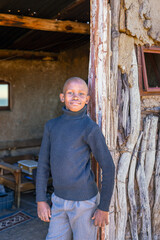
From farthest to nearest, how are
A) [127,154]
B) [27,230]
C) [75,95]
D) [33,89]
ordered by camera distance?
[33,89]
[27,230]
[127,154]
[75,95]

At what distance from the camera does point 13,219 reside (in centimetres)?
462

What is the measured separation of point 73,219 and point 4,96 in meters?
6.30

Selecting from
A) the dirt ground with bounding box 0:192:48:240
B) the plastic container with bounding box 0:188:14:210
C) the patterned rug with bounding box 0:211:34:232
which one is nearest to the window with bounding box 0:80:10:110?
the plastic container with bounding box 0:188:14:210

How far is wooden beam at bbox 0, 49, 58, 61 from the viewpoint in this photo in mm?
7559

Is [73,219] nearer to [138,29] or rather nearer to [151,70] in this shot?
[138,29]

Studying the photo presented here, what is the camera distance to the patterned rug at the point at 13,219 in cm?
440

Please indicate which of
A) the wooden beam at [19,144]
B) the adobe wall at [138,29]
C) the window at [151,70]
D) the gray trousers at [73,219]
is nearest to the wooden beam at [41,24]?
the window at [151,70]

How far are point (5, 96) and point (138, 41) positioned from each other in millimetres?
5553

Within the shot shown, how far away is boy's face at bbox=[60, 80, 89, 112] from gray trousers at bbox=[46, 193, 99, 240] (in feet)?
2.29

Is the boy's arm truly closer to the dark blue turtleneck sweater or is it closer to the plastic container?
the dark blue turtleneck sweater

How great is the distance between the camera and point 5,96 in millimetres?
7922

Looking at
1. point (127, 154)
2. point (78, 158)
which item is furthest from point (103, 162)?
point (127, 154)

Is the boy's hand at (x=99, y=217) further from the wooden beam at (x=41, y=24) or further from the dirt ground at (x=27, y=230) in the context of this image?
the wooden beam at (x=41, y=24)

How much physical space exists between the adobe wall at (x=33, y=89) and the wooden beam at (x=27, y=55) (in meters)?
0.15
